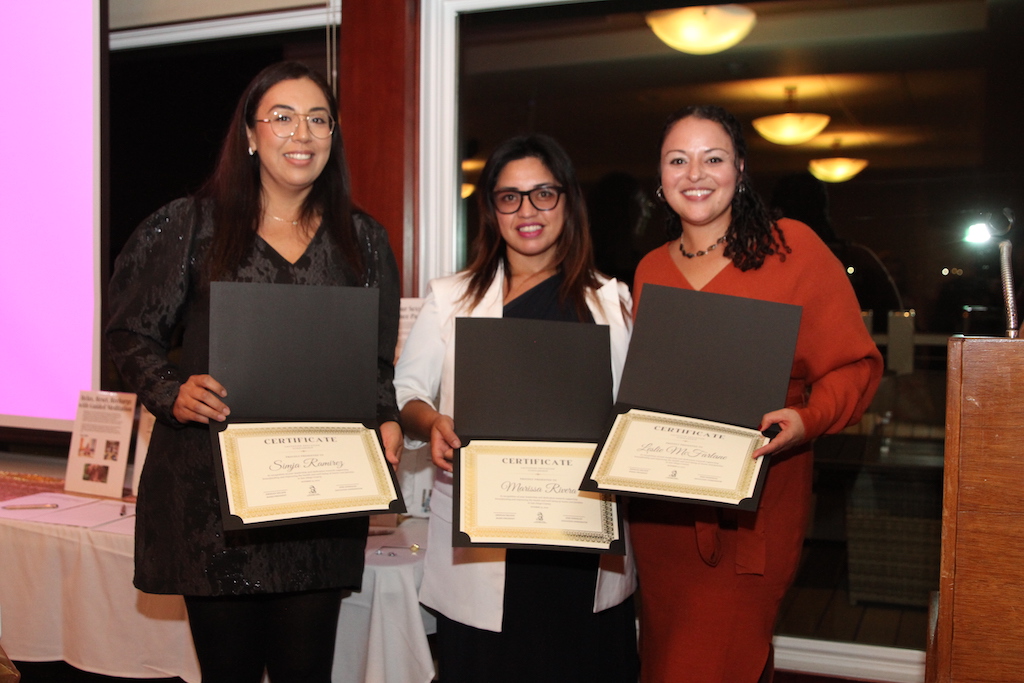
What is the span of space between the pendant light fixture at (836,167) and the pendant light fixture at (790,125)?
0.08m

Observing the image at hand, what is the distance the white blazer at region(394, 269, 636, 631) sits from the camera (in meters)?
1.73

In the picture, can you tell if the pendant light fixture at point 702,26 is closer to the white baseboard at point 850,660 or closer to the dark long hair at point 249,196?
the dark long hair at point 249,196

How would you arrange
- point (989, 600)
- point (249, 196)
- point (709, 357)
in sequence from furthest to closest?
point (249, 196)
point (709, 357)
point (989, 600)

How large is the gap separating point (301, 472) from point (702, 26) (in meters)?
2.11

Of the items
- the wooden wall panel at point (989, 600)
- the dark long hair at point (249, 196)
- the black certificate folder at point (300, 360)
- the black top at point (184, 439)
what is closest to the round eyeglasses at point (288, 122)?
the dark long hair at point (249, 196)

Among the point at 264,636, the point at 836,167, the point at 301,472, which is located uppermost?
the point at 836,167

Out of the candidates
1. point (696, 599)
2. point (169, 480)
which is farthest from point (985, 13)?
point (169, 480)

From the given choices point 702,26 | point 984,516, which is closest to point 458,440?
point 984,516

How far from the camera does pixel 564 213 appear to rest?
6.06 feet

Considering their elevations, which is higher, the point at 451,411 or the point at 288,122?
the point at 288,122

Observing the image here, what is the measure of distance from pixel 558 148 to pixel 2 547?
202 cm

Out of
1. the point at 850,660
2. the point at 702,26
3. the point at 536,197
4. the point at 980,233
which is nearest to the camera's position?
the point at 980,233

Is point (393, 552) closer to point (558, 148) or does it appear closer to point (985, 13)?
point (558, 148)

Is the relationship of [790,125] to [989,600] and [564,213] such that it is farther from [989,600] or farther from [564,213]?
[989,600]
